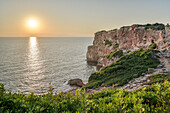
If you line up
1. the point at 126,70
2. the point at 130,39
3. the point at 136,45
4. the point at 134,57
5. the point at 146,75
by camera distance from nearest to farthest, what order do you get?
the point at 146,75, the point at 126,70, the point at 134,57, the point at 136,45, the point at 130,39

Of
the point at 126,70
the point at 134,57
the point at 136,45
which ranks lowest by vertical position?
the point at 126,70

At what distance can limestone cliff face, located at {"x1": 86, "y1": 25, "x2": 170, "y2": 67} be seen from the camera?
102 feet

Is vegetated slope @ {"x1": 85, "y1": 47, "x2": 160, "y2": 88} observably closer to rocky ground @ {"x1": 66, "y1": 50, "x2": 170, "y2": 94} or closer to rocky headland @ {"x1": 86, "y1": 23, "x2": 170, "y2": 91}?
rocky headland @ {"x1": 86, "y1": 23, "x2": 170, "y2": 91}

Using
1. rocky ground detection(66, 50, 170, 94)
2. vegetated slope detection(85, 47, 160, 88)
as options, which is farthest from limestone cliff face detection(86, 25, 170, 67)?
vegetated slope detection(85, 47, 160, 88)

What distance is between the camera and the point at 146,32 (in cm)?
3831

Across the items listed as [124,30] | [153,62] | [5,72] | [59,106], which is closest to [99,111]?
[59,106]

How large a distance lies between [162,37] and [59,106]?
32928 millimetres

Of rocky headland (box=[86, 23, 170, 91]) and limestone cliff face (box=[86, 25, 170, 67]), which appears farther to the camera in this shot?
limestone cliff face (box=[86, 25, 170, 67])

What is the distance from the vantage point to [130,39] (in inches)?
1748

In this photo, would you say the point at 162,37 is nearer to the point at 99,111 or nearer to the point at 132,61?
the point at 132,61

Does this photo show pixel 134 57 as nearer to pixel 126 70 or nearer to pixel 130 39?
pixel 126 70

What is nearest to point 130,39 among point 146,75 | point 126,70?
point 126,70

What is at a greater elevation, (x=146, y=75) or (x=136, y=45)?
(x=136, y=45)

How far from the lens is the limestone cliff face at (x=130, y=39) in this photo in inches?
1221
